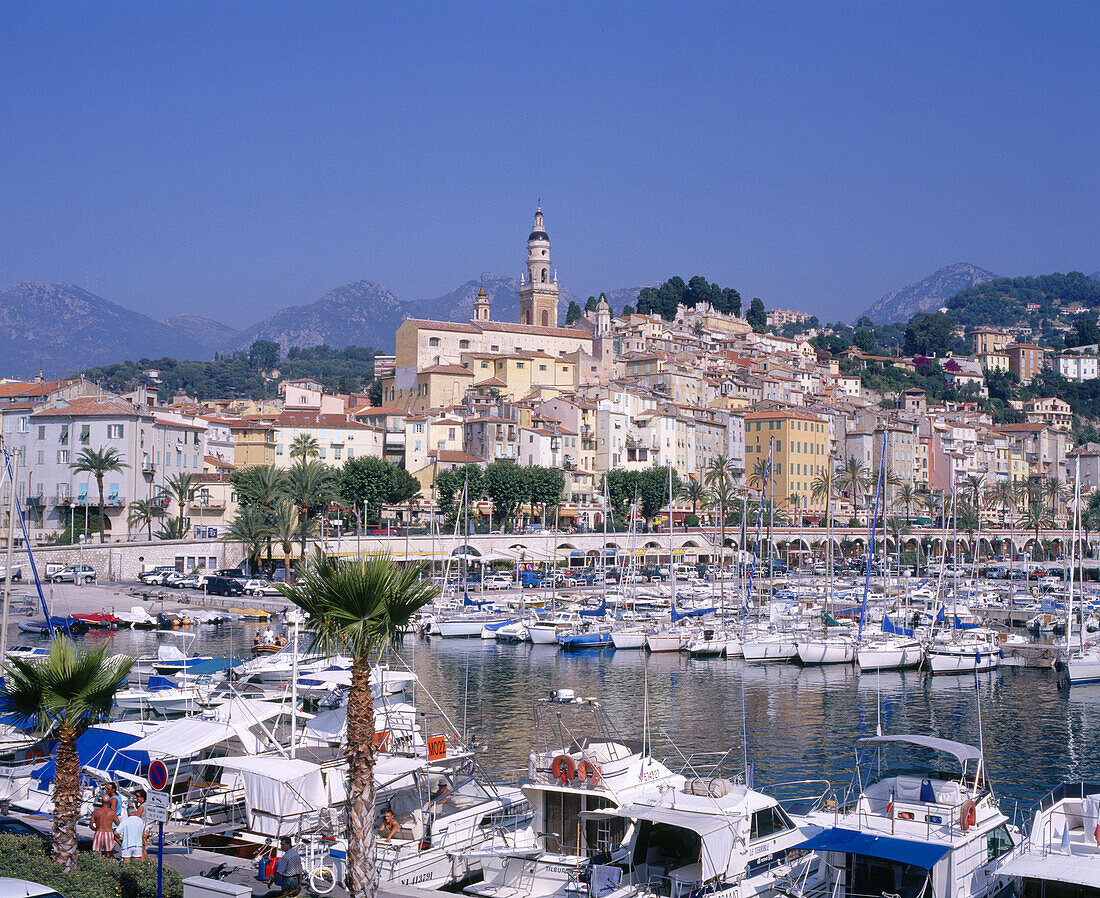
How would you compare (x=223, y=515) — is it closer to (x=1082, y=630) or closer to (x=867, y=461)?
(x=1082, y=630)

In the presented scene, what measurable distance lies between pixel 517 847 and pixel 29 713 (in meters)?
7.50

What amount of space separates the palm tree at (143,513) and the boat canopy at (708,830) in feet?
207

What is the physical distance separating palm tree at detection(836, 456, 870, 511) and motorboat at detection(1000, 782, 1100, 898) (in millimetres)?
93796

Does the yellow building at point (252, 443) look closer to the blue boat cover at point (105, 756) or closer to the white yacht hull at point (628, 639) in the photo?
the white yacht hull at point (628, 639)

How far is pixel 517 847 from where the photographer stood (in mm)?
18297

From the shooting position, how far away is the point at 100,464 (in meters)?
71.5

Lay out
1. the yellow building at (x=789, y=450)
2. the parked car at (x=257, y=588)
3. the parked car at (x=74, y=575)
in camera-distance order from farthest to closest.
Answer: the yellow building at (x=789, y=450) → the parked car at (x=257, y=588) → the parked car at (x=74, y=575)

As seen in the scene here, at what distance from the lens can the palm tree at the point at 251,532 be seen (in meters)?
71.2

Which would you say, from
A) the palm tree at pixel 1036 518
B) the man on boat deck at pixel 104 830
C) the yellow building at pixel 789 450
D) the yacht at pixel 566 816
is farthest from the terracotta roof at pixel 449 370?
the man on boat deck at pixel 104 830

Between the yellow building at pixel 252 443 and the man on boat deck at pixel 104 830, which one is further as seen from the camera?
the yellow building at pixel 252 443

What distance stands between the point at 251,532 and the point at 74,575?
1017cm

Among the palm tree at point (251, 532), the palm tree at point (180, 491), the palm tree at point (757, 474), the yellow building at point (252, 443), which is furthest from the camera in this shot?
the palm tree at point (757, 474)

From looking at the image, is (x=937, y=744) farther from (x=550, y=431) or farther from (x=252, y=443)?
(x=252, y=443)

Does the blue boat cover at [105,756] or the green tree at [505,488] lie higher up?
the green tree at [505,488]
